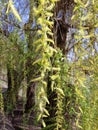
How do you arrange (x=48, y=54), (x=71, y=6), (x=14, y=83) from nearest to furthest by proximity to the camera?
(x=48, y=54) < (x=71, y=6) < (x=14, y=83)

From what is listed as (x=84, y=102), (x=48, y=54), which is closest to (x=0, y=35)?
(x=84, y=102)

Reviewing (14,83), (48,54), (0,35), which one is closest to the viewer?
(48,54)

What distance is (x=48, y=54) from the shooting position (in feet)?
2.37

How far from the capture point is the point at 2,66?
163 cm

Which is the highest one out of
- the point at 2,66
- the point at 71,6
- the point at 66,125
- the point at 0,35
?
A: the point at 71,6

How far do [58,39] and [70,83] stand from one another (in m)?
0.36

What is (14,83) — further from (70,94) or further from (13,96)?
(70,94)

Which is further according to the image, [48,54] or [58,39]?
[58,39]

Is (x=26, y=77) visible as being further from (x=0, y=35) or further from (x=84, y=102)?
(x=84, y=102)

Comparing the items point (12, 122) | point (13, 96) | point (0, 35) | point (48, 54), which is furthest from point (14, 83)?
point (48, 54)

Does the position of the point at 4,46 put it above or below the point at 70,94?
above

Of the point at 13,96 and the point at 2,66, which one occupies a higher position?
the point at 2,66

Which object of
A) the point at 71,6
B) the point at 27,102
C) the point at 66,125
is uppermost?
the point at 71,6

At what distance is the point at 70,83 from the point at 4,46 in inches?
13.6
